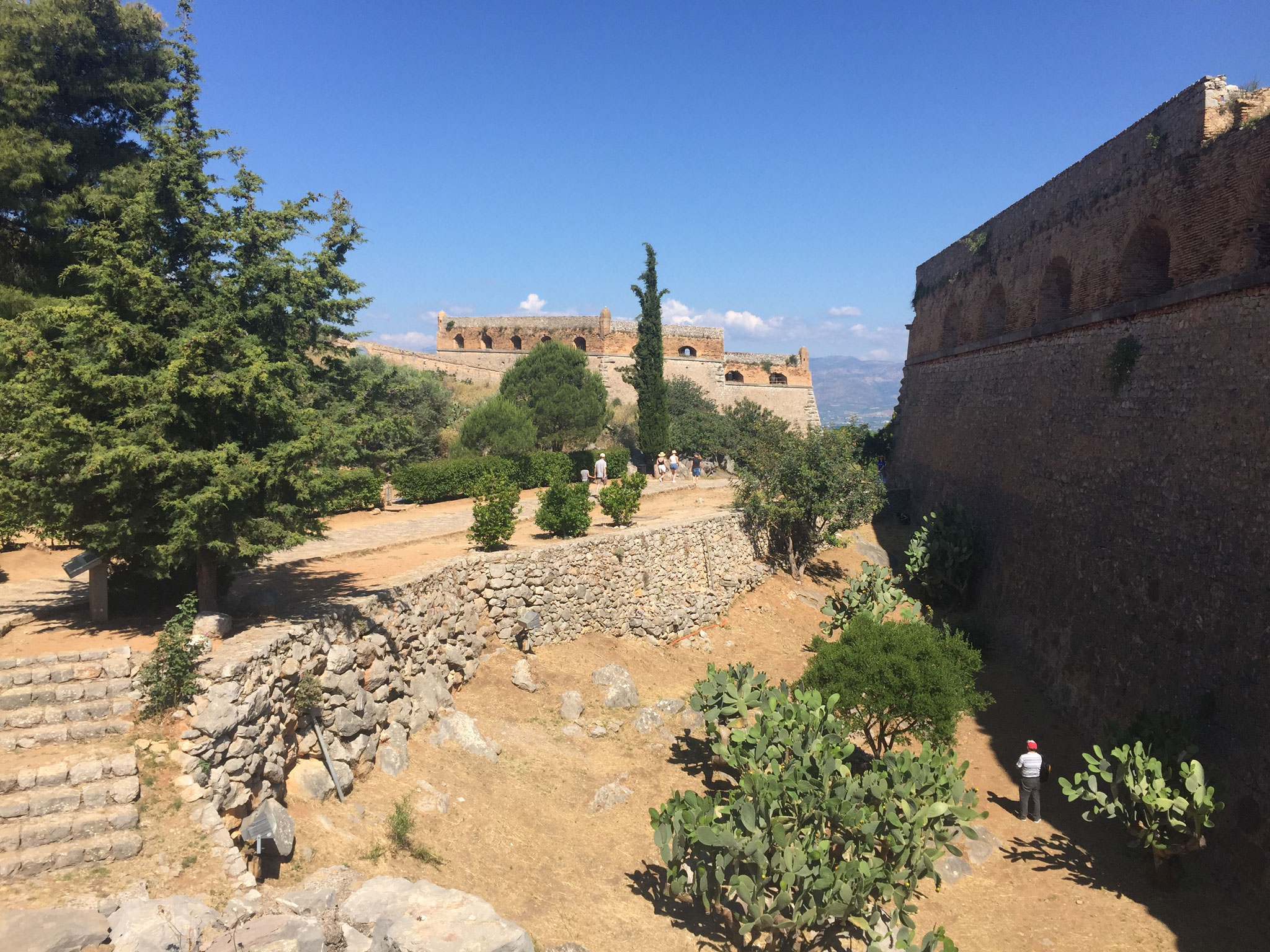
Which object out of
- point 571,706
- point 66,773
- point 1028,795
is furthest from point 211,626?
point 1028,795

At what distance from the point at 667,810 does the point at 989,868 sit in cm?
418

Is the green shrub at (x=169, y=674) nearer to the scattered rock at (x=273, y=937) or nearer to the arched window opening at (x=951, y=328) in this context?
the scattered rock at (x=273, y=937)

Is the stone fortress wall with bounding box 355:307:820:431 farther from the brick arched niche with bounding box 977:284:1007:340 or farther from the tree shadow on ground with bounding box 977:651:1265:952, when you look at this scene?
the tree shadow on ground with bounding box 977:651:1265:952

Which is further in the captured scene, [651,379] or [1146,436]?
[651,379]

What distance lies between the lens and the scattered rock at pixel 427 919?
4.94 m

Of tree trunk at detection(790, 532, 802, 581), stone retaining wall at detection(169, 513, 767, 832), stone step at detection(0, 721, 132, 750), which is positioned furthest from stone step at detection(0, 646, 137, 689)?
tree trunk at detection(790, 532, 802, 581)

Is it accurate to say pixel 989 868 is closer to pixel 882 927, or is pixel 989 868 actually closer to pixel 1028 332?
pixel 882 927

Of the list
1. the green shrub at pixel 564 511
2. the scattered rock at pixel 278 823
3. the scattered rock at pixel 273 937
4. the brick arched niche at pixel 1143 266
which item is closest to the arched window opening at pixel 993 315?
the brick arched niche at pixel 1143 266

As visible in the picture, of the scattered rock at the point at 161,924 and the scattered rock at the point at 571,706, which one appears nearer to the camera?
the scattered rock at the point at 161,924

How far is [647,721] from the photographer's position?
11328 mm

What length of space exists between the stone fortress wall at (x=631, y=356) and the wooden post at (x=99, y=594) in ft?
105

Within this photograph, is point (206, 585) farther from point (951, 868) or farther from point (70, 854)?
point (951, 868)

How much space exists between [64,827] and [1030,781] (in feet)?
32.0

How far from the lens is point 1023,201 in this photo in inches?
596
